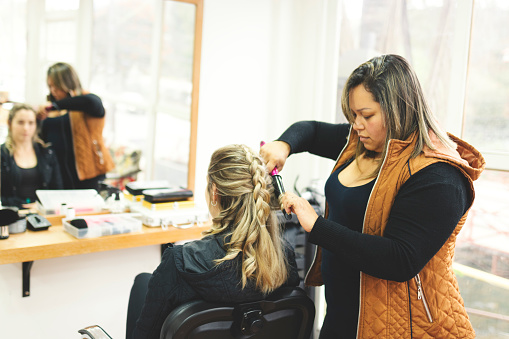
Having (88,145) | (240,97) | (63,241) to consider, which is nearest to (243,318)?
(63,241)

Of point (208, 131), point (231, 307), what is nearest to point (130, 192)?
point (208, 131)

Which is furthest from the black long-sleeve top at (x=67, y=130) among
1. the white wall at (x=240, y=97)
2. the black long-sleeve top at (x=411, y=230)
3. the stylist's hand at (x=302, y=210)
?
the black long-sleeve top at (x=411, y=230)

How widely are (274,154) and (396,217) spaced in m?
0.54

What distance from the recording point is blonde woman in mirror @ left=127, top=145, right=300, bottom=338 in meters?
1.25

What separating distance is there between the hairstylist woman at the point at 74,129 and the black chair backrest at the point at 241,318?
1272 millimetres

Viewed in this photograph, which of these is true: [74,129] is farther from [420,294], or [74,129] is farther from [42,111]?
[420,294]

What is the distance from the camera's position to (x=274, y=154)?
1.59 metres

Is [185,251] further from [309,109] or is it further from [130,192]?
[309,109]

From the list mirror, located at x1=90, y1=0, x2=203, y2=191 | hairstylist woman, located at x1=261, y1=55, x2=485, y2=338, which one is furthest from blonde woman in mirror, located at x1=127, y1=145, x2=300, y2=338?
mirror, located at x1=90, y1=0, x2=203, y2=191

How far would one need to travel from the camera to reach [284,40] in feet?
9.30

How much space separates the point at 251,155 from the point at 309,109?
1456 mm

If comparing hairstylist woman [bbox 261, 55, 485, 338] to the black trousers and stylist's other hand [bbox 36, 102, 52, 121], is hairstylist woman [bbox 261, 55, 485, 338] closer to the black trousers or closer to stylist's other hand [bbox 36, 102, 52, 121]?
the black trousers

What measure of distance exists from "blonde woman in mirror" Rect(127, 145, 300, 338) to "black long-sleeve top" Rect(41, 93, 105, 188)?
3.34ft

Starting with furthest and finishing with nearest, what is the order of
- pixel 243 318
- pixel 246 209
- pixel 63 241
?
pixel 63 241 → pixel 246 209 → pixel 243 318
